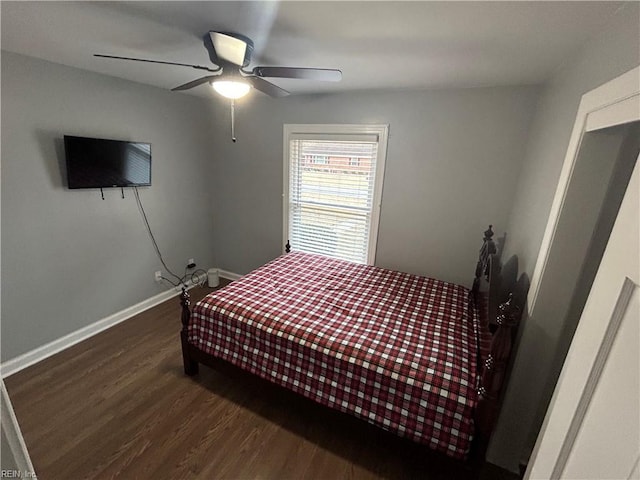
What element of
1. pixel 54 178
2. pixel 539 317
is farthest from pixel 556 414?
pixel 54 178

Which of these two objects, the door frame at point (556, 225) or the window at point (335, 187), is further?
the window at point (335, 187)

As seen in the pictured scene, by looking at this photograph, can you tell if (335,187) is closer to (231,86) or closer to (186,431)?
(231,86)

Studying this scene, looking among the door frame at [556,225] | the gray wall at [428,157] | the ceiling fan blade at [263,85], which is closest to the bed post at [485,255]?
the gray wall at [428,157]

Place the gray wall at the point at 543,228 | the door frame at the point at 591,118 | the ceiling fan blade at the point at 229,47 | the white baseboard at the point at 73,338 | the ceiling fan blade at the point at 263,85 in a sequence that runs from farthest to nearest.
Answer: the white baseboard at the point at 73,338 < the ceiling fan blade at the point at 263,85 < the ceiling fan blade at the point at 229,47 < the gray wall at the point at 543,228 < the door frame at the point at 591,118

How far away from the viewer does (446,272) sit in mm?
2908

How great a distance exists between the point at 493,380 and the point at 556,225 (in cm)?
78

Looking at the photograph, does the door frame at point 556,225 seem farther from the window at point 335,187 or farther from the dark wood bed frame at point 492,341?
the window at point 335,187

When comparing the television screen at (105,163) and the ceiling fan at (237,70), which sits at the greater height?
the ceiling fan at (237,70)

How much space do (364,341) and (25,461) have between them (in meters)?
1.45

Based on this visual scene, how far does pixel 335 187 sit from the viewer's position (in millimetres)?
3164

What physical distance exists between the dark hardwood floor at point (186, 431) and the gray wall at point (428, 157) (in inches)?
67.3

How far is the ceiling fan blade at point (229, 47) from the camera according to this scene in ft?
4.77

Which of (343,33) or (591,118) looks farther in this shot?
(343,33)

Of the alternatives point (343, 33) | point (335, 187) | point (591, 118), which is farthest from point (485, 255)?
point (343, 33)
